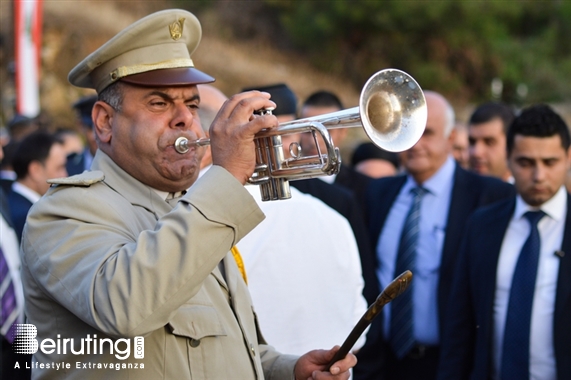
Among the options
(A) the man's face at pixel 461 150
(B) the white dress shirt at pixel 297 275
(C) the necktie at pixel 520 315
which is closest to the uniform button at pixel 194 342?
(B) the white dress shirt at pixel 297 275

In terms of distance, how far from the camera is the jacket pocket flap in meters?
2.41

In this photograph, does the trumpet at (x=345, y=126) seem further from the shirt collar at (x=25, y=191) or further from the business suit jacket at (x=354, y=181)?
the business suit jacket at (x=354, y=181)

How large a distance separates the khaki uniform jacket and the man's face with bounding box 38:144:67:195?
4108 mm

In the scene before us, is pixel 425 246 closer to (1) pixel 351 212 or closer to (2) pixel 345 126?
(1) pixel 351 212

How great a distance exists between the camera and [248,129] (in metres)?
2.29

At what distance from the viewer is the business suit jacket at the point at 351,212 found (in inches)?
207

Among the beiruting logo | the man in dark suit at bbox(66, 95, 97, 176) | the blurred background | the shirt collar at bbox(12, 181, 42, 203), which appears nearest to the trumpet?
the beiruting logo

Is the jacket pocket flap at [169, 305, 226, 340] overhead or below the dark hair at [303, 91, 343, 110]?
below

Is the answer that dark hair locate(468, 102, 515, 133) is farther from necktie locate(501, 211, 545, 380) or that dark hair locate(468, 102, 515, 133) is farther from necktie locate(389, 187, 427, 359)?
necktie locate(501, 211, 545, 380)

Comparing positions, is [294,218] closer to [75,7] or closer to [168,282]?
[168,282]

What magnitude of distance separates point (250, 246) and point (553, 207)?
6.05 feet

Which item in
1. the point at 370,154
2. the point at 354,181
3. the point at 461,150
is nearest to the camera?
the point at 354,181

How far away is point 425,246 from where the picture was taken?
18.4 ft

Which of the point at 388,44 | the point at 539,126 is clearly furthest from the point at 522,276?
the point at 388,44
